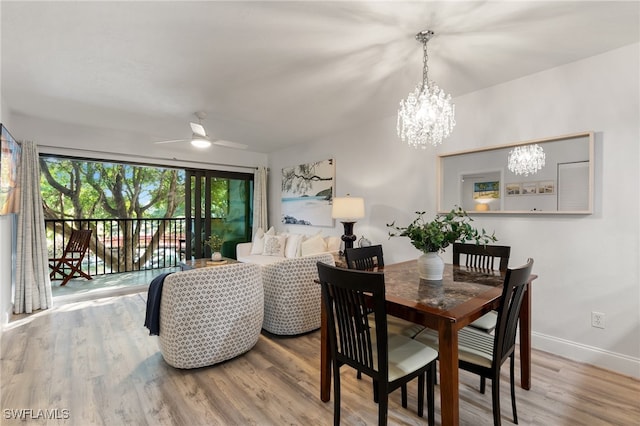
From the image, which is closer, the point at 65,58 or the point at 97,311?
the point at 65,58

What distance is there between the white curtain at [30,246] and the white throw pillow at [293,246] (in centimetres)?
311

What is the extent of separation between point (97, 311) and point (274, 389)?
2929mm

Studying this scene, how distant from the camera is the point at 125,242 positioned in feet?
20.3

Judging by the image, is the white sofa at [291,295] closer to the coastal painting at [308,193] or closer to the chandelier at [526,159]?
the coastal painting at [308,193]

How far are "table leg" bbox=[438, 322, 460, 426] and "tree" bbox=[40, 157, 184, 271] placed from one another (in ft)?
19.7

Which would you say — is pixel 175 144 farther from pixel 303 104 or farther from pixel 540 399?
pixel 540 399

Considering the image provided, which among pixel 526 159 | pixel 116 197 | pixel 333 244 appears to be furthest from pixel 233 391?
pixel 116 197

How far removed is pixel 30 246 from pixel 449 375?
186 inches

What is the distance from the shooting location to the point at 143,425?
64.9 inches

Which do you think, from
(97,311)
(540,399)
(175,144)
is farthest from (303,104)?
(97,311)

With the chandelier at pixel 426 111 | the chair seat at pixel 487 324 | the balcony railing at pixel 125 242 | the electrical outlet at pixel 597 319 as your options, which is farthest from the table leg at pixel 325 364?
the balcony railing at pixel 125 242

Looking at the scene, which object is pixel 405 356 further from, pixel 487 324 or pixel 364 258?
pixel 364 258

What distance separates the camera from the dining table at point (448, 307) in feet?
4.35

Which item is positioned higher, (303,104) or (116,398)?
(303,104)
